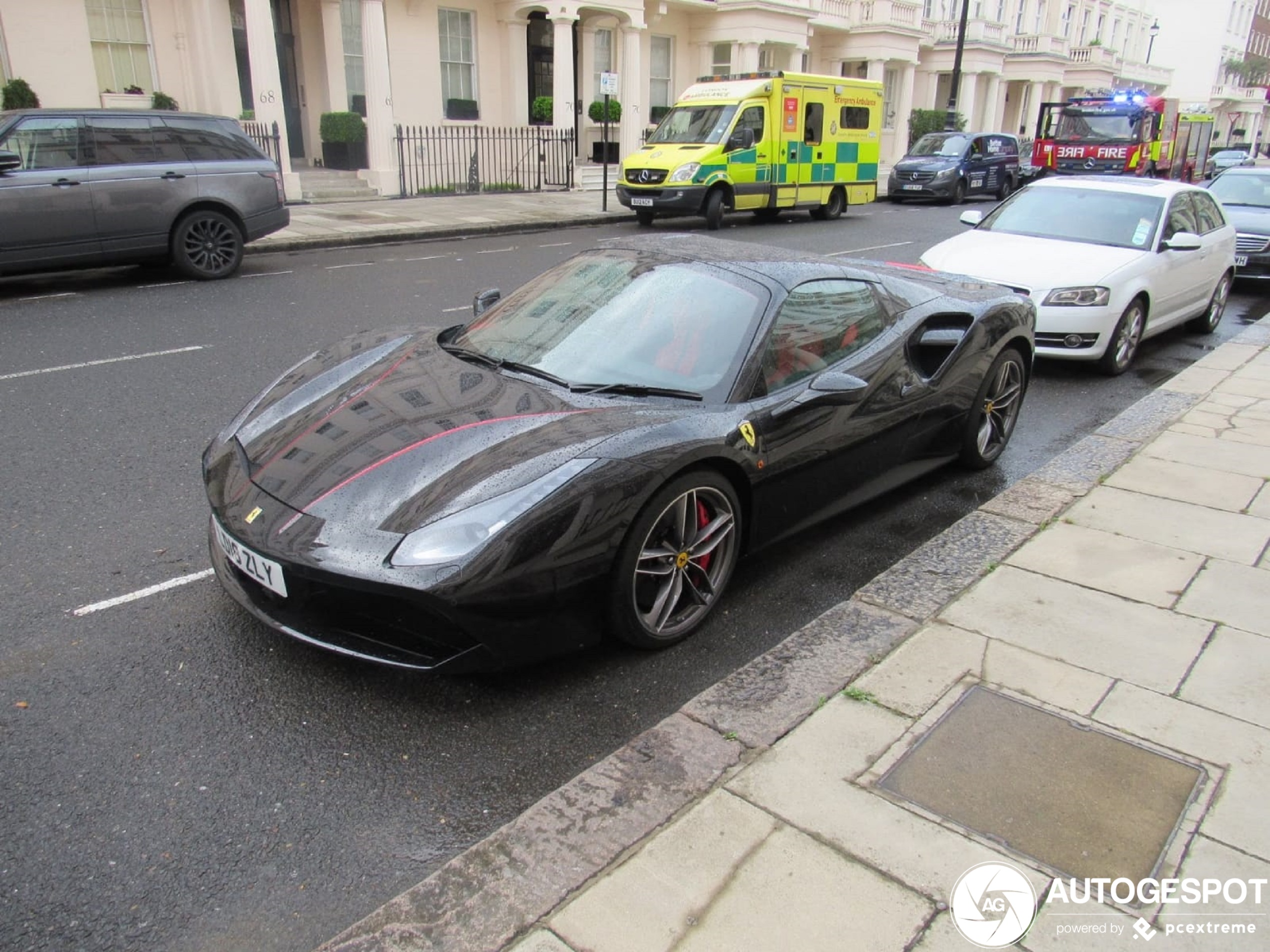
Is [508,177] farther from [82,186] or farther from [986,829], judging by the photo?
[986,829]

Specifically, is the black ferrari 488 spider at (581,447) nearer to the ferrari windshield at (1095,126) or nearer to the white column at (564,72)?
the white column at (564,72)

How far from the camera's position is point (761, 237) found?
16.2 meters

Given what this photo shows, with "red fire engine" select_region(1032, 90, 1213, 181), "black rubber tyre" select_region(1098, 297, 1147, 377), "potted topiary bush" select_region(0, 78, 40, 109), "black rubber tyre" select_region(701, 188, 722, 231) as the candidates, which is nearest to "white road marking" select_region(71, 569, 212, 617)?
"black rubber tyre" select_region(1098, 297, 1147, 377)

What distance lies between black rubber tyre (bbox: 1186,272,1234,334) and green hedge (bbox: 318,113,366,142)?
16729 millimetres

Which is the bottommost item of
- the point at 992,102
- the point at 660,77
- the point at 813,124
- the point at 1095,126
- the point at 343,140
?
the point at 343,140

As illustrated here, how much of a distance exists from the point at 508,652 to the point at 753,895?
1073mm

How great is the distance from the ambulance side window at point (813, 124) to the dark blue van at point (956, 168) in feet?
20.2

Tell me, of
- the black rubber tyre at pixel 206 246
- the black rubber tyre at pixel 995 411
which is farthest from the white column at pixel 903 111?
the black rubber tyre at pixel 995 411

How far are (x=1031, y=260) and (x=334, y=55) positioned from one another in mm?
17568

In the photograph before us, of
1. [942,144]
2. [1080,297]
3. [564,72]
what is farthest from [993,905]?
[942,144]

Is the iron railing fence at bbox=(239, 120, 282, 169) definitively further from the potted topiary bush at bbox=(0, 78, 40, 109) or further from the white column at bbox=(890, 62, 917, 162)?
the white column at bbox=(890, 62, 917, 162)

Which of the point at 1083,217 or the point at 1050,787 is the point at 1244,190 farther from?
the point at 1050,787

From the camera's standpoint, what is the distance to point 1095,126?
83.4ft

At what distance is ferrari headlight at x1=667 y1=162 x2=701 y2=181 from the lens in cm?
1634
